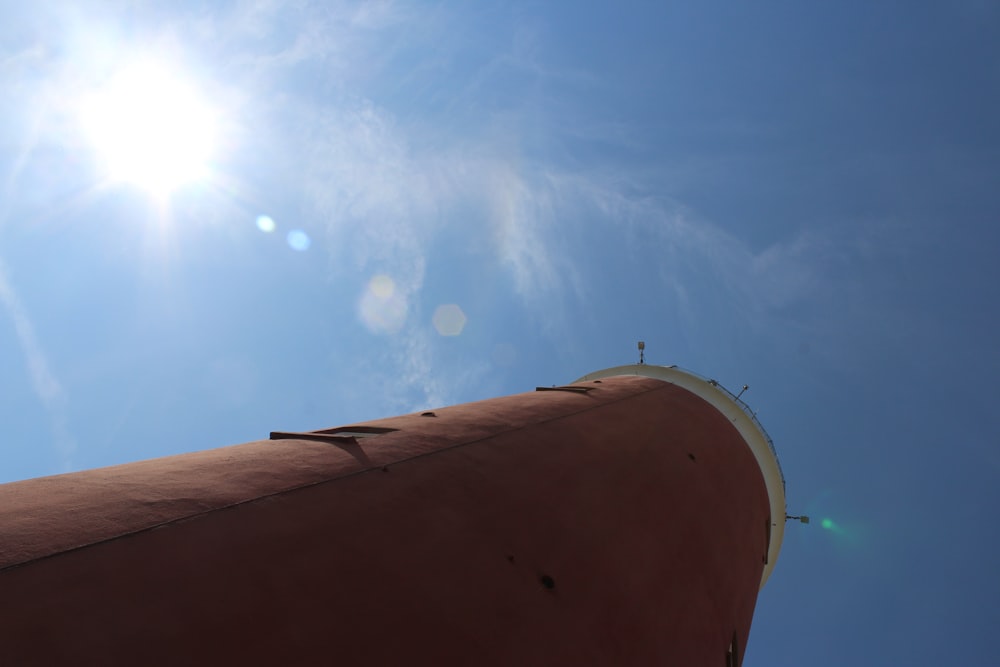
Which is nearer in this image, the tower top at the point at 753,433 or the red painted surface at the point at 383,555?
the red painted surface at the point at 383,555

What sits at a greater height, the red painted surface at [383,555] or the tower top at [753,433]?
the tower top at [753,433]

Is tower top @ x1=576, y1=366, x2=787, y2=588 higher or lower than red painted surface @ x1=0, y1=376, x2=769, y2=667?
higher

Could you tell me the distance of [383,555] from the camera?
10.2 feet

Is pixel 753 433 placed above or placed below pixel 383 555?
above

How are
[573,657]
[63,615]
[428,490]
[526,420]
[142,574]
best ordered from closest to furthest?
1. [63,615]
2. [142,574]
3. [573,657]
4. [428,490]
5. [526,420]

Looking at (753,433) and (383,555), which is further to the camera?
(753,433)

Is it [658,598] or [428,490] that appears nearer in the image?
[428,490]

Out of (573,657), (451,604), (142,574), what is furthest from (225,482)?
(573,657)

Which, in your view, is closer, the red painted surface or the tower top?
the red painted surface

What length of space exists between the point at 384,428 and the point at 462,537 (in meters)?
1.64

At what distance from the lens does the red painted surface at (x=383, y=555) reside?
2.24 m

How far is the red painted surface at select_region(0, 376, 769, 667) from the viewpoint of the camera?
224 cm

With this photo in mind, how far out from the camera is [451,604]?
313cm

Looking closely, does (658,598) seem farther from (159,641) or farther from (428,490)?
(159,641)
